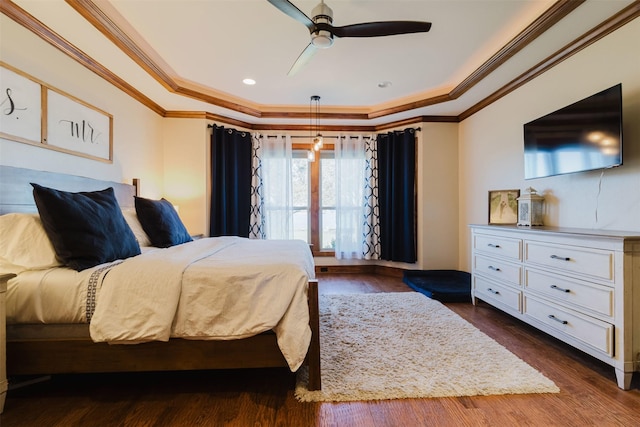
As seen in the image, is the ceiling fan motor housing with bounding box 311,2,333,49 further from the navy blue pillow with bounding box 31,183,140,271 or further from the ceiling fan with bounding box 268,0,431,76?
the navy blue pillow with bounding box 31,183,140,271

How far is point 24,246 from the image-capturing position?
5.32 ft

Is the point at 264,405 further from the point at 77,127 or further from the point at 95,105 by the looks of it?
the point at 95,105

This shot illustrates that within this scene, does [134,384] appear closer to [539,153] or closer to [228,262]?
[228,262]

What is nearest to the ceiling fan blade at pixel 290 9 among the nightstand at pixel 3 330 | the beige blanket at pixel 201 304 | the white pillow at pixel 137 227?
the beige blanket at pixel 201 304

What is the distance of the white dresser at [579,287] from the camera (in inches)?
65.0

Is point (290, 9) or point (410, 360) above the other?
point (290, 9)

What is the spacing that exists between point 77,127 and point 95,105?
1.19ft

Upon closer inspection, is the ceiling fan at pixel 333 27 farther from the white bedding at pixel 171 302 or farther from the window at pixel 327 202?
the window at pixel 327 202

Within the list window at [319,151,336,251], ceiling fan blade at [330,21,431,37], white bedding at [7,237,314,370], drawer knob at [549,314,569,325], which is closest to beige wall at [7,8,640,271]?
window at [319,151,336,251]

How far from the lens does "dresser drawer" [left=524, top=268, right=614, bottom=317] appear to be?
1739 mm

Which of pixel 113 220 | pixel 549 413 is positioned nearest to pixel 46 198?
pixel 113 220

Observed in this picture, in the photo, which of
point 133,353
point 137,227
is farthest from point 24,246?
point 137,227

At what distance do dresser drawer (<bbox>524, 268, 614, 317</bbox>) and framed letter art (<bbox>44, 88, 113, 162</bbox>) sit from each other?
4006 mm

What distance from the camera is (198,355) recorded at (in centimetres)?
160
